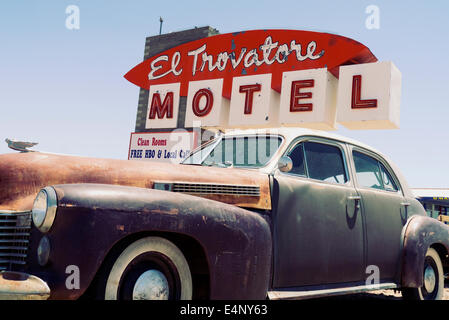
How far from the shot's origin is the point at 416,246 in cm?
468

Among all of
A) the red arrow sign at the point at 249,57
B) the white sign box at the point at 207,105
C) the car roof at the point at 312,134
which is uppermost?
the red arrow sign at the point at 249,57

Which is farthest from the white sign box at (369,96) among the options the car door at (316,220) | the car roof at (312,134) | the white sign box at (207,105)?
the car door at (316,220)

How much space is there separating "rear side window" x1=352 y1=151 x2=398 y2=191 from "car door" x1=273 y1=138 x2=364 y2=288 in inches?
9.9

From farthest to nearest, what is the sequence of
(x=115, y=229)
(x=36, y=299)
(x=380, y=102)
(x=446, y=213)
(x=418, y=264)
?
(x=446, y=213) → (x=380, y=102) → (x=418, y=264) → (x=115, y=229) → (x=36, y=299)

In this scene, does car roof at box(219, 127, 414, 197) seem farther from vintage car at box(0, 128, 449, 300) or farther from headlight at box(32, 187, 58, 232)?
headlight at box(32, 187, 58, 232)

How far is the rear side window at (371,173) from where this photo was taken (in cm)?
460

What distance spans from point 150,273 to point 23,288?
2.24 feet

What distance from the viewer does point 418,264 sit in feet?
15.3

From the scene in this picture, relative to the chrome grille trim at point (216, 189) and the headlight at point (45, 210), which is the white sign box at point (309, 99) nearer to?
the chrome grille trim at point (216, 189)

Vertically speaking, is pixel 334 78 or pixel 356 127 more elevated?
pixel 334 78

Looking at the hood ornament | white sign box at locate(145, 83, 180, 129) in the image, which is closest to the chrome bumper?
the hood ornament
